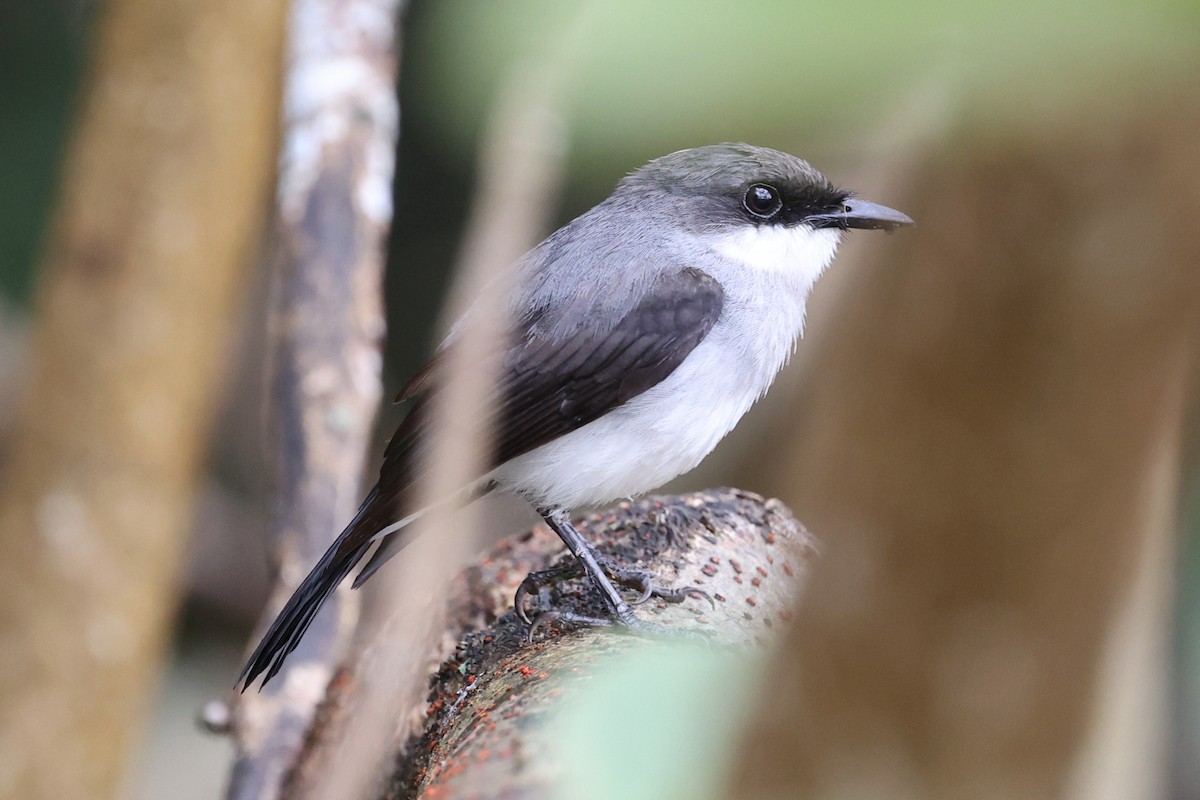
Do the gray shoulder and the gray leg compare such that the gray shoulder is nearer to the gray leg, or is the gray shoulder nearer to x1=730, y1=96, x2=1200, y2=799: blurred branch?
the gray leg

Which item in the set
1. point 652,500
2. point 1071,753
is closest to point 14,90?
point 652,500

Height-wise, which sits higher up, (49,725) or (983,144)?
(983,144)

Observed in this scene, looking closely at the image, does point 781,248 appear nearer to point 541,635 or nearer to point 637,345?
point 637,345

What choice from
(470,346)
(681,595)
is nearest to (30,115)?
(681,595)

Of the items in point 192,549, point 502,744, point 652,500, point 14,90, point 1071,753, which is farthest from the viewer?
point 192,549

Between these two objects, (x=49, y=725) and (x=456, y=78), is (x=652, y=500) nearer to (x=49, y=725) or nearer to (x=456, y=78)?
(x=49, y=725)

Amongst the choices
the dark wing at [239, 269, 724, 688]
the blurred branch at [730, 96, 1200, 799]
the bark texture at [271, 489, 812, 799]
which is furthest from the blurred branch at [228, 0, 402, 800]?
the blurred branch at [730, 96, 1200, 799]

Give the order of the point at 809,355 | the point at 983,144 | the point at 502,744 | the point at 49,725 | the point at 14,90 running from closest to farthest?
1. the point at 983,144
2. the point at 502,744
3. the point at 49,725
4. the point at 809,355
5. the point at 14,90

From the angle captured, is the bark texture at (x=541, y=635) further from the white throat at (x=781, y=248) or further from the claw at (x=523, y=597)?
the white throat at (x=781, y=248)

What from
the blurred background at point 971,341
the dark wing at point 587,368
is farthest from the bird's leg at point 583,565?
the blurred background at point 971,341
